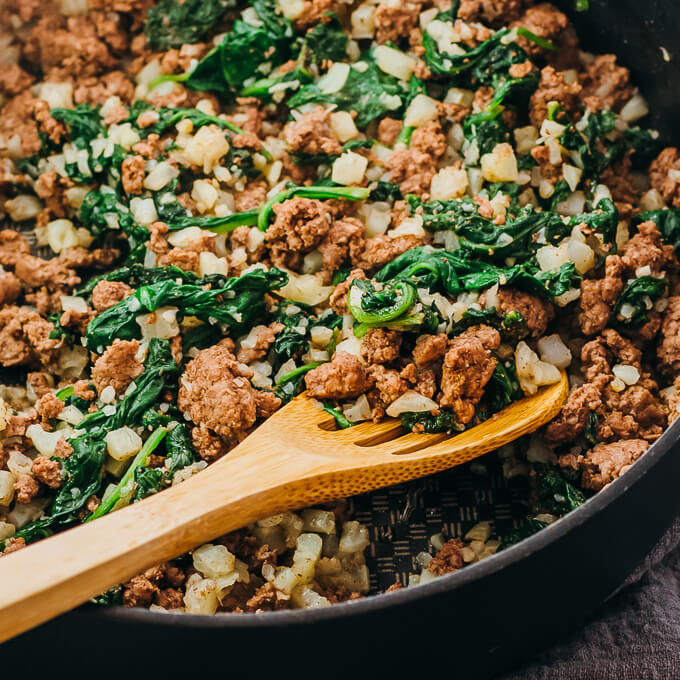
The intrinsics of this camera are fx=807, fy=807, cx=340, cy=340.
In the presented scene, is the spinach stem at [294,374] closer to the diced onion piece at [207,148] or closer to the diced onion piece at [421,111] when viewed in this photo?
the diced onion piece at [207,148]

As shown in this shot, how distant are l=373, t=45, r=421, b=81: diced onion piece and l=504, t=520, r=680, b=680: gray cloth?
77.9 inches

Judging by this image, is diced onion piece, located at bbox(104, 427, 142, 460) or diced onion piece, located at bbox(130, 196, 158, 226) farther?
diced onion piece, located at bbox(130, 196, 158, 226)

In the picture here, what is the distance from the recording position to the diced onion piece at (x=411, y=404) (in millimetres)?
2482

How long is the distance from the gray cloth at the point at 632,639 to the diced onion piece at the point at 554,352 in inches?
29.0

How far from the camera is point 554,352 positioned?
2.69 m

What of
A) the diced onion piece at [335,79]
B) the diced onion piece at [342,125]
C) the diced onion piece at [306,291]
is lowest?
the diced onion piece at [306,291]

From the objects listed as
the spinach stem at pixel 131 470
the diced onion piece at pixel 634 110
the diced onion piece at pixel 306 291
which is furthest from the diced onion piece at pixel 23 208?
the diced onion piece at pixel 634 110

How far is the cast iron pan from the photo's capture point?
1960 millimetres

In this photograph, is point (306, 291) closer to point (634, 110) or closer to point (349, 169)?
point (349, 169)

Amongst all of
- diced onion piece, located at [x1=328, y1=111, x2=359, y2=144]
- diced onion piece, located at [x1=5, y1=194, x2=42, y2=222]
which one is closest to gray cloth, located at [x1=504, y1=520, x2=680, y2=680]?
diced onion piece, located at [x1=328, y1=111, x2=359, y2=144]

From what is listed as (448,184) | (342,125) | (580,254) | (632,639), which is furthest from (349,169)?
(632,639)

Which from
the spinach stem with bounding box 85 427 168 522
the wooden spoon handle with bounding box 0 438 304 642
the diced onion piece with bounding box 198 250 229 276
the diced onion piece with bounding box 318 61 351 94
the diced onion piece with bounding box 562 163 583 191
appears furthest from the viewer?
the diced onion piece with bounding box 318 61 351 94

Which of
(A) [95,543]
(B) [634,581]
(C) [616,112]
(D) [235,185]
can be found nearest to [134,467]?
(A) [95,543]

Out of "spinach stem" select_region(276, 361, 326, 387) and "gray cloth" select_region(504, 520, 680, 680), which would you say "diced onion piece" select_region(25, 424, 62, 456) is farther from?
"gray cloth" select_region(504, 520, 680, 680)
